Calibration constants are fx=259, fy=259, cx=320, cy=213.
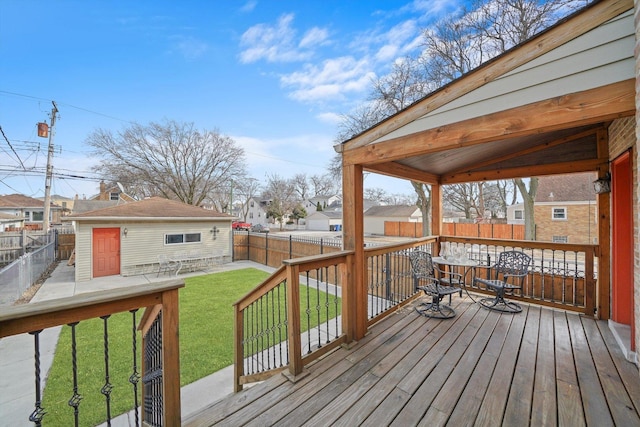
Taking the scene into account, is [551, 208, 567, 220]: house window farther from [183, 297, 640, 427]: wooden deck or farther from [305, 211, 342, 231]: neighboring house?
[305, 211, 342, 231]: neighboring house

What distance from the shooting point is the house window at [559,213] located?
14547mm

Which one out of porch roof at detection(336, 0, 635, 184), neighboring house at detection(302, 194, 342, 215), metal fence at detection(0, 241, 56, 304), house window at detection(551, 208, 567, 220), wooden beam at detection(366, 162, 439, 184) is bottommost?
metal fence at detection(0, 241, 56, 304)

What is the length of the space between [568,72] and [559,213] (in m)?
17.6

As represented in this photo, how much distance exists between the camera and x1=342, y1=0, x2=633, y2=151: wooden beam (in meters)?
1.68

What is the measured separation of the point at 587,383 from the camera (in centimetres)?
212

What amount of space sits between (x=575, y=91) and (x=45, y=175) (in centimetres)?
2083

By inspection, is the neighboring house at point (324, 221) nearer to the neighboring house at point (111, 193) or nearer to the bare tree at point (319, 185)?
the bare tree at point (319, 185)

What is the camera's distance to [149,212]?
10.9 m

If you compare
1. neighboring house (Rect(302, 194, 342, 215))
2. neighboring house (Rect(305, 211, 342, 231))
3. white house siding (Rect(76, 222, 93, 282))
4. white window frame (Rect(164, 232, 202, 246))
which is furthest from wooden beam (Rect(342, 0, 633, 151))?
neighboring house (Rect(302, 194, 342, 215))

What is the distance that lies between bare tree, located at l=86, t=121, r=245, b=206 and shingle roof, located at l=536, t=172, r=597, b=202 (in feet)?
64.8

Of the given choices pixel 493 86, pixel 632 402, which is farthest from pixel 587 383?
pixel 493 86

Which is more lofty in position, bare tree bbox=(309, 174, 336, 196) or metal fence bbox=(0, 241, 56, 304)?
bare tree bbox=(309, 174, 336, 196)

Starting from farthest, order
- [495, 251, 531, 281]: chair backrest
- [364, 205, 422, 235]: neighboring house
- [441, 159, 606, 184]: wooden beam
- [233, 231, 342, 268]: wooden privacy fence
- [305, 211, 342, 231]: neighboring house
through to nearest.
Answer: [305, 211, 342, 231]: neighboring house → [364, 205, 422, 235]: neighboring house → [233, 231, 342, 268]: wooden privacy fence → [495, 251, 531, 281]: chair backrest → [441, 159, 606, 184]: wooden beam

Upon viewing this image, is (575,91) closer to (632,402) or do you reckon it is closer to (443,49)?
(632,402)
